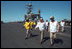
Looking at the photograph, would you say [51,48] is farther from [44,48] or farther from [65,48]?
[65,48]

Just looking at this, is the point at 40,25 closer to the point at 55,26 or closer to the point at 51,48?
the point at 55,26

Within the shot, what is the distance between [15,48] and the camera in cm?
671

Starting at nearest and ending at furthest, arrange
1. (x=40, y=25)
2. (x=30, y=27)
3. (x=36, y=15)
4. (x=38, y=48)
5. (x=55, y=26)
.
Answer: (x=38, y=48), (x=55, y=26), (x=40, y=25), (x=30, y=27), (x=36, y=15)

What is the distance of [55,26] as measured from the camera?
735 cm

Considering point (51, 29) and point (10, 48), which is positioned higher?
point (51, 29)

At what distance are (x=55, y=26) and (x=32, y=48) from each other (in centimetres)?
212

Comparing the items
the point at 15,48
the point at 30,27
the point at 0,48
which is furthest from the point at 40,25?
the point at 0,48

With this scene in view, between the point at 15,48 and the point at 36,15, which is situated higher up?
the point at 36,15

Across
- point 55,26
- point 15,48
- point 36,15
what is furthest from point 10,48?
point 36,15

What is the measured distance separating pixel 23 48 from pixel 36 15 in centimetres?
2028

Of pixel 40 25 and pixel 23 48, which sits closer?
pixel 23 48

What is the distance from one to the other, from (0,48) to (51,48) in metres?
3.15

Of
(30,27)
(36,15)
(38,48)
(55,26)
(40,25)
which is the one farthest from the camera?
(36,15)

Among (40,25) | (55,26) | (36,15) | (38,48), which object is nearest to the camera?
(38,48)
